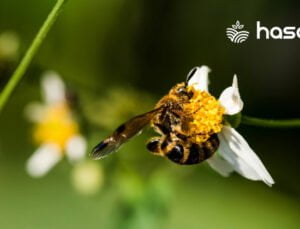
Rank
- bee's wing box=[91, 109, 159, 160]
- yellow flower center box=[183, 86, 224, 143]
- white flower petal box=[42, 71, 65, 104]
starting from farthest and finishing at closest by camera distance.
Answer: white flower petal box=[42, 71, 65, 104]
yellow flower center box=[183, 86, 224, 143]
bee's wing box=[91, 109, 159, 160]

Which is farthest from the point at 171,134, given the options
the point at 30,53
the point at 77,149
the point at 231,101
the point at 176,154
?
the point at 30,53

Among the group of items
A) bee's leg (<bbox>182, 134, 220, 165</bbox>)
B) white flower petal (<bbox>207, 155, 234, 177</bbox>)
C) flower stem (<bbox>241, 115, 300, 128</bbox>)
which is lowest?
white flower petal (<bbox>207, 155, 234, 177</bbox>)

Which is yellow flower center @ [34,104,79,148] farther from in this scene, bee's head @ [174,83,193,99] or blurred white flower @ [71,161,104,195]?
bee's head @ [174,83,193,99]

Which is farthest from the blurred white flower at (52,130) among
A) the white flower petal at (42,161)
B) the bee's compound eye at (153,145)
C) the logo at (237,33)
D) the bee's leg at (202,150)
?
the logo at (237,33)

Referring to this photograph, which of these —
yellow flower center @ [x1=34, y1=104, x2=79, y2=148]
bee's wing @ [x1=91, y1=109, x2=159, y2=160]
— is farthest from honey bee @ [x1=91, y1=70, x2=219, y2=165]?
yellow flower center @ [x1=34, y1=104, x2=79, y2=148]

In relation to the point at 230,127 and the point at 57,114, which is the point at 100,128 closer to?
the point at 57,114

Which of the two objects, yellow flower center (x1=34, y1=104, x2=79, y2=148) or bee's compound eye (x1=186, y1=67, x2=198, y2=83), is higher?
bee's compound eye (x1=186, y1=67, x2=198, y2=83)
